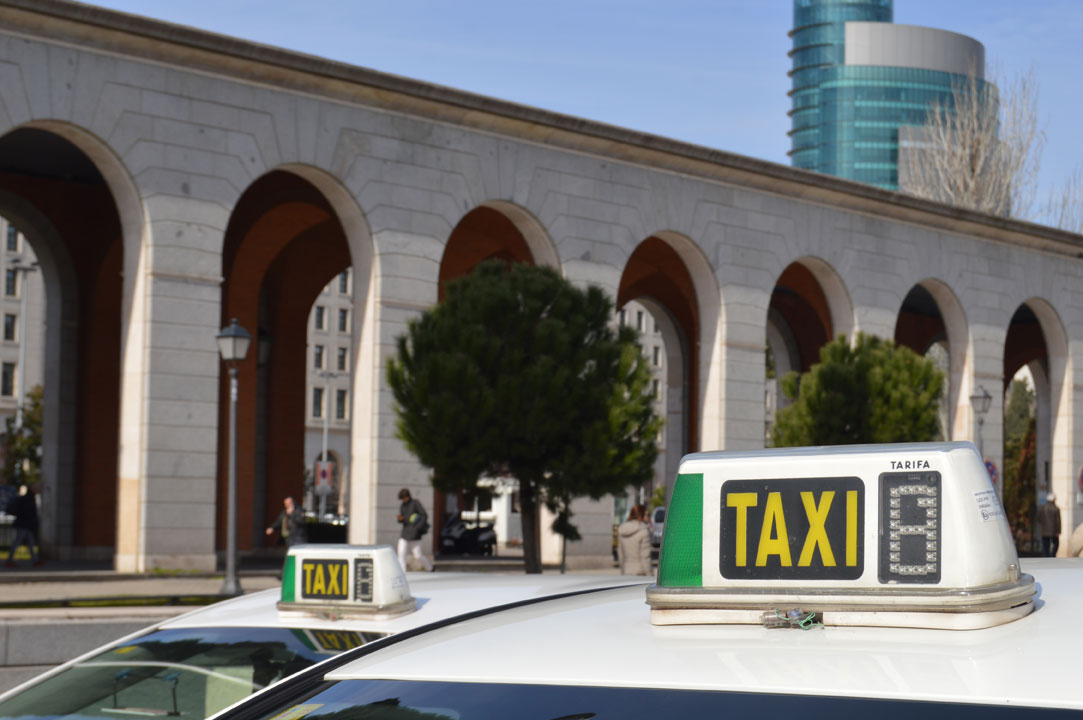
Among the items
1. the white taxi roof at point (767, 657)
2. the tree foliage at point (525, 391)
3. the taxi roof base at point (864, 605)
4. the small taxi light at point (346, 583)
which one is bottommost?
the small taxi light at point (346, 583)

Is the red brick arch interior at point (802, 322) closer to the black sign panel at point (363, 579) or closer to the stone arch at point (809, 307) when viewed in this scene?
the stone arch at point (809, 307)

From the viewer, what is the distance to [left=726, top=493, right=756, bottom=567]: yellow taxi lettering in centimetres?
205

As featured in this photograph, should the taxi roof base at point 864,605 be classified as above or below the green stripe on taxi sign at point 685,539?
below

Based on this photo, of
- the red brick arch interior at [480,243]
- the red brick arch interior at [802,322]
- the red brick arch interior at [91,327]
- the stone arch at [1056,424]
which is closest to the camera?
the red brick arch interior at [91,327]

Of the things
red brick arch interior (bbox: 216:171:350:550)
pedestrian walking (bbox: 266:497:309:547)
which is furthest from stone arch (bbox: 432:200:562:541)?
pedestrian walking (bbox: 266:497:309:547)

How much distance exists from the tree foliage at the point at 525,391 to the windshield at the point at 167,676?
1715 centimetres

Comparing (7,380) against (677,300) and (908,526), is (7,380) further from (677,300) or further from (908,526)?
(908,526)

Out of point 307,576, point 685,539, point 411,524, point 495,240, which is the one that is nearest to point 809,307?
point 495,240

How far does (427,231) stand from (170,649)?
2270cm

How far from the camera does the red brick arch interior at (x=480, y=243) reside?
3152 centimetres

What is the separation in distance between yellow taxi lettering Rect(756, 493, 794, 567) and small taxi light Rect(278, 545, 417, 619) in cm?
243

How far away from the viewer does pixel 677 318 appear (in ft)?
134

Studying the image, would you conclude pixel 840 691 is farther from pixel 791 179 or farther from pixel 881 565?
pixel 791 179

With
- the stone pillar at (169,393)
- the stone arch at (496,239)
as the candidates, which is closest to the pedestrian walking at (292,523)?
the stone pillar at (169,393)
